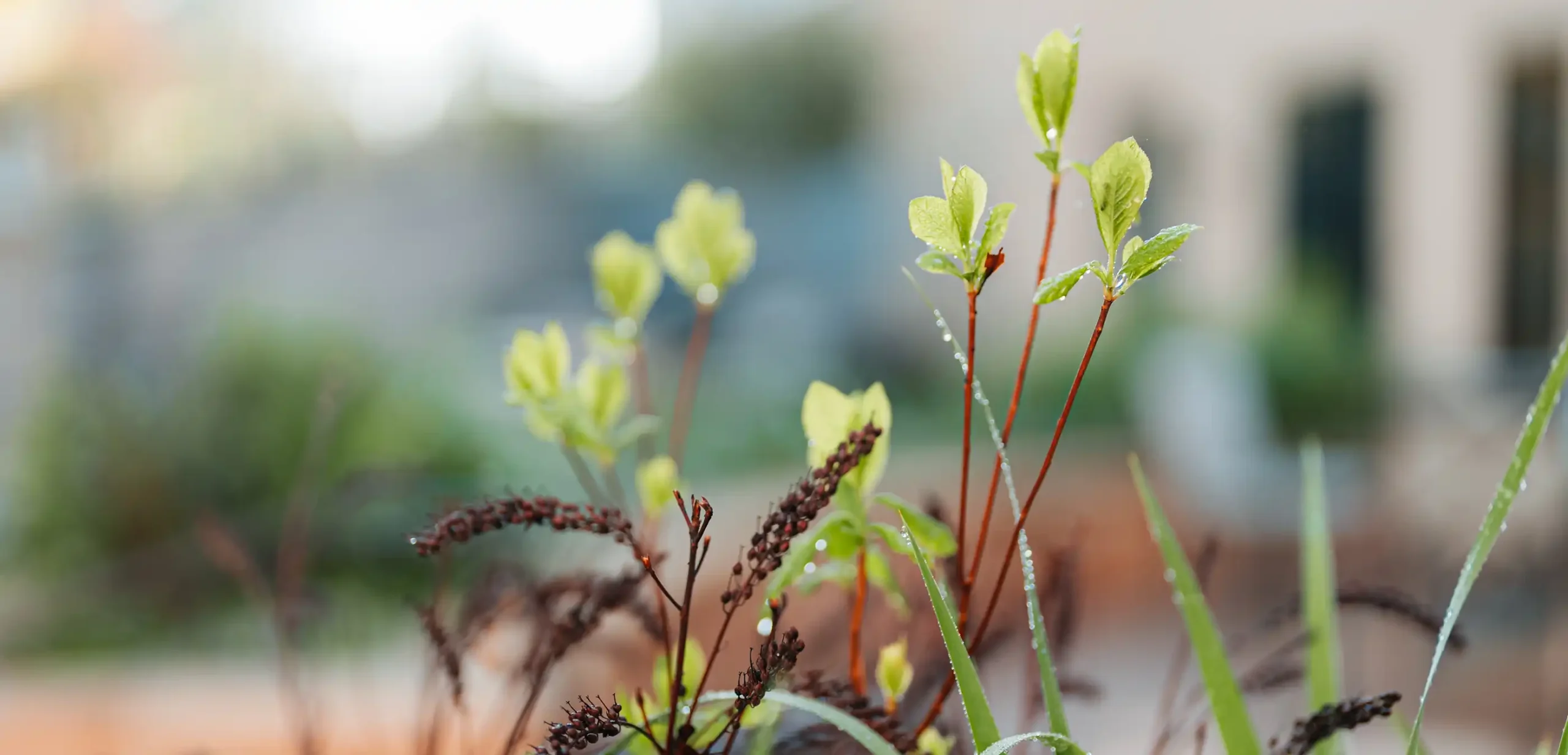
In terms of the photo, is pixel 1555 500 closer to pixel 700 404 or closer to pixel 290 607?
pixel 700 404

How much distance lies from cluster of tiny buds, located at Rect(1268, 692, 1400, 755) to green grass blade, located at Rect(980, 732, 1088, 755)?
7 cm

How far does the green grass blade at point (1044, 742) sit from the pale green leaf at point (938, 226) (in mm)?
136

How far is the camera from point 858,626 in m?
0.40

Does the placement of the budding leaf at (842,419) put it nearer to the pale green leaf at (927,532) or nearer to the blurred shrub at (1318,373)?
the pale green leaf at (927,532)

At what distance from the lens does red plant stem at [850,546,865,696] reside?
38 centimetres

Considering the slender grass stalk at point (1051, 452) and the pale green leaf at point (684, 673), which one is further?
the pale green leaf at point (684, 673)

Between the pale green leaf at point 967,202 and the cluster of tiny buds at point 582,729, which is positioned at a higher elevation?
the pale green leaf at point 967,202

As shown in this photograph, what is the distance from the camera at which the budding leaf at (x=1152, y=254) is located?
1.00 feet

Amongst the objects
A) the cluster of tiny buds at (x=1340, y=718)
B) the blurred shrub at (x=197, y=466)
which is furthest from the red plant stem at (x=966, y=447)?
the blurred shrub at (x=197, y=466)

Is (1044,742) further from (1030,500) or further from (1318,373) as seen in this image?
(1318,373)

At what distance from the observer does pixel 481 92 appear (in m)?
11.8

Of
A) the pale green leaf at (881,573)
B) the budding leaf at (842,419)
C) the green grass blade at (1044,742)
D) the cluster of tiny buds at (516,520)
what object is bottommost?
the green grass blade at (1044,742)

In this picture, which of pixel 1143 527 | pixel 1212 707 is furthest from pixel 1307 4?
pixel 1212 707

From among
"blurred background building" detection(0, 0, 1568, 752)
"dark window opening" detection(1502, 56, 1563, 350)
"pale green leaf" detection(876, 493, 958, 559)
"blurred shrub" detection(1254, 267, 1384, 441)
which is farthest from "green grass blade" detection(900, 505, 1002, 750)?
"dark window opening" detection(1502, 56, 1563, 350)
